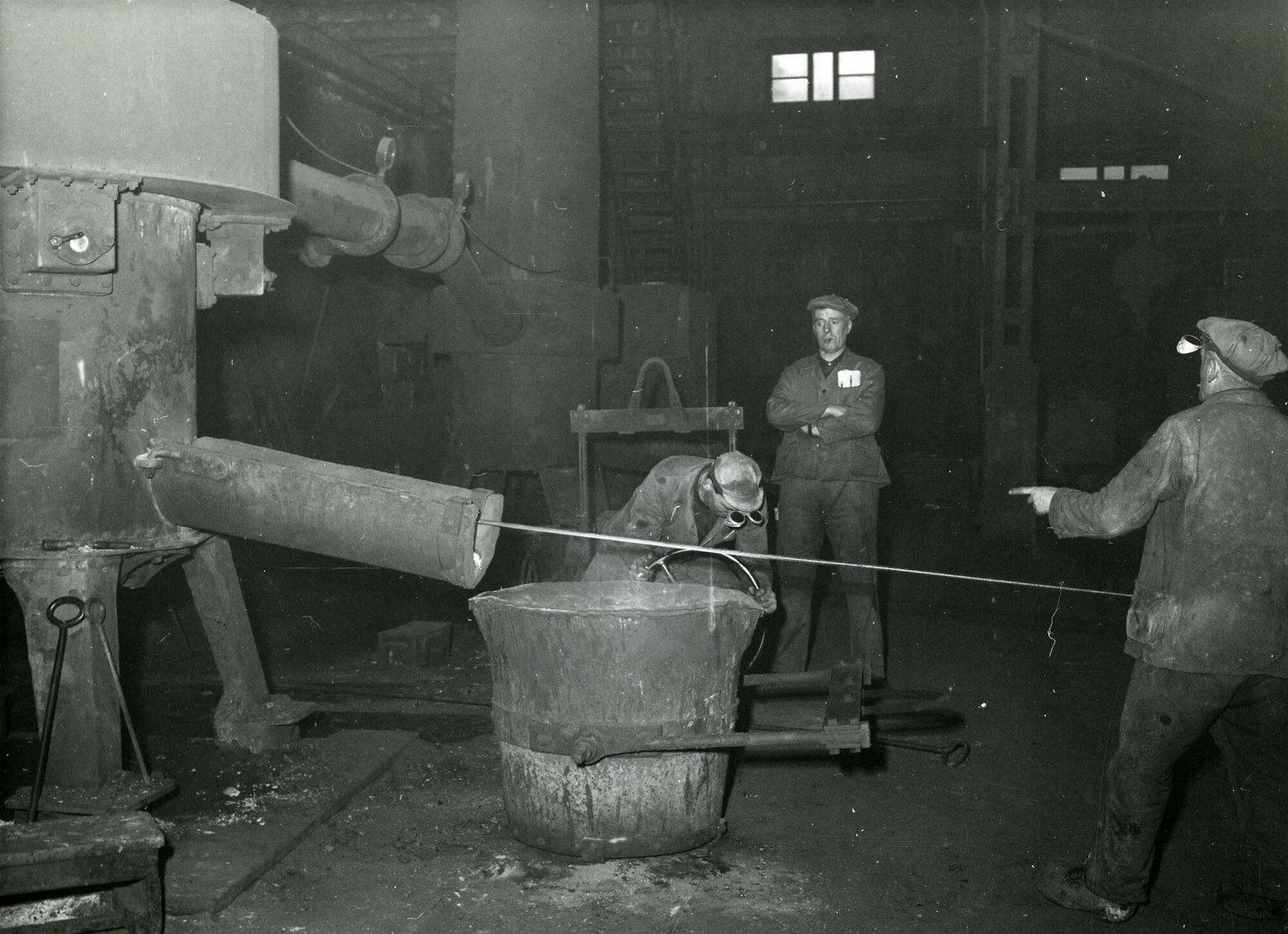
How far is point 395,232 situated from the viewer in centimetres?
618

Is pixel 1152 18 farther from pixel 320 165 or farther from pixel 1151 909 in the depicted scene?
pixel 1151 909

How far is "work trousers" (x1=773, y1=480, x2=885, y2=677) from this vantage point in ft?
18.7

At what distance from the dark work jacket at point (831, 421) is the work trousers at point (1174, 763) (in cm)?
241

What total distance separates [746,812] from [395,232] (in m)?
3.60

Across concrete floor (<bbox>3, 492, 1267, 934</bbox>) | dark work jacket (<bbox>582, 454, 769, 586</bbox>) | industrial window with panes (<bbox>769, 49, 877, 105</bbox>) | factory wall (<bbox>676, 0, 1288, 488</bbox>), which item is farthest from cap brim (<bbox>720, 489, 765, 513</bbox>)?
industrial window with panes (<bbox>769, 49, 877, 105</bbox>)

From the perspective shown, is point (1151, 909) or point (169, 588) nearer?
point (1151, 909)

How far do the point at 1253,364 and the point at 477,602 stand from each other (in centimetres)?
242

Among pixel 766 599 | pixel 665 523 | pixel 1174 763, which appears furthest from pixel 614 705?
pixel 1174 763

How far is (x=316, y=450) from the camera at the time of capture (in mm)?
11328

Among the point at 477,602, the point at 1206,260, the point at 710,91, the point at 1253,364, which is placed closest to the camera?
the point at 1253,364

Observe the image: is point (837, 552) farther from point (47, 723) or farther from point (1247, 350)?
point (47, 723)

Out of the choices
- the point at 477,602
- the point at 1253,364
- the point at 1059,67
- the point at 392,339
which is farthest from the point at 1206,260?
the point at 477,602

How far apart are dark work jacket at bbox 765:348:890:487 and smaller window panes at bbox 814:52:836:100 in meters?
11.0

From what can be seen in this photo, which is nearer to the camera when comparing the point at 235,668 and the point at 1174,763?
the point at 1174,763
